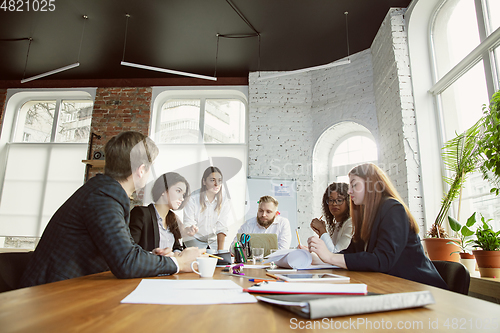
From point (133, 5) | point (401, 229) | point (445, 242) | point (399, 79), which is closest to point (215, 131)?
point (133, 5)

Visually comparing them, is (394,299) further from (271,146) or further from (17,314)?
(271,146)

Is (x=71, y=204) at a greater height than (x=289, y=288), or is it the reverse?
(x=71, y=204)

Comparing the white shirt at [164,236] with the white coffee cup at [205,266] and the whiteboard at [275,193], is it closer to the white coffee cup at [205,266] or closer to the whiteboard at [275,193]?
the white coffee cup at [205,266]

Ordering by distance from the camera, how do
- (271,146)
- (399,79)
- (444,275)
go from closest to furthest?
(444,275) < (399,79) < (271,146)

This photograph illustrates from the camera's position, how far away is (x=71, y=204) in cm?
112

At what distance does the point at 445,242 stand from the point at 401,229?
1648 millimetres

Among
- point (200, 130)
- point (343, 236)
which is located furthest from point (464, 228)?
point (200, 130)

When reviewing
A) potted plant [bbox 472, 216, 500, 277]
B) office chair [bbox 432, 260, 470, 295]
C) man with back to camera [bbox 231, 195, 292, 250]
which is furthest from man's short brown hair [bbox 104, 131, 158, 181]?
man with back to camera [bbox 231, 195, 292, 250]

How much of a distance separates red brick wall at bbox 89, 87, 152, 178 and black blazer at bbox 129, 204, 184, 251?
3.87 metres

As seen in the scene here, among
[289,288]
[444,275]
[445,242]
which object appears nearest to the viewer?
[289,288]

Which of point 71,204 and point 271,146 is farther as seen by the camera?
point 271,146

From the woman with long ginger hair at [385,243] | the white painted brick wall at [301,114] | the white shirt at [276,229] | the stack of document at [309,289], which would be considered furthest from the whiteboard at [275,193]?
the stack of document at [309,289]

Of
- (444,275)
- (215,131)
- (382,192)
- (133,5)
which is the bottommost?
(444,275)

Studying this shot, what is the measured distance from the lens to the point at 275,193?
524cm
